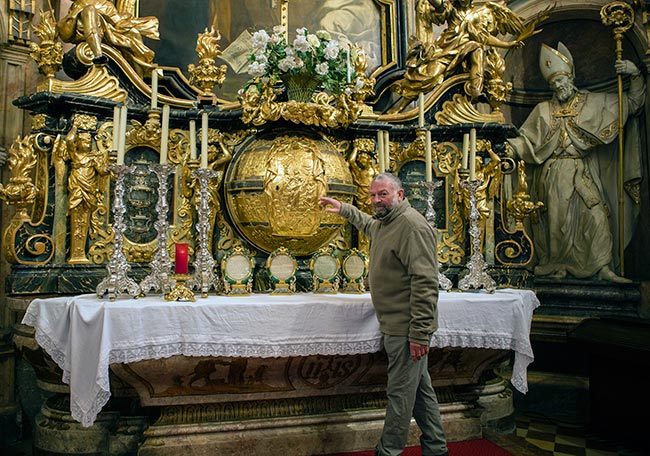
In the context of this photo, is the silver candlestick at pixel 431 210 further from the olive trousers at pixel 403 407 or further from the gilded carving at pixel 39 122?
the gilded carving at pixel 39 122

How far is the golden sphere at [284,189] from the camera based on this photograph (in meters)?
4.12

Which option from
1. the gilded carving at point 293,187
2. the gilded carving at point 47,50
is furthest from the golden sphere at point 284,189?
the gilded carving at point 47,50

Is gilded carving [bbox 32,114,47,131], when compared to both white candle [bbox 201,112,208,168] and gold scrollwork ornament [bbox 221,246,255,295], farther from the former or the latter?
gold scrollwork ornament [bbox 221,246,255,295]

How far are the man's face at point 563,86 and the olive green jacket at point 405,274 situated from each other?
3.63 metres

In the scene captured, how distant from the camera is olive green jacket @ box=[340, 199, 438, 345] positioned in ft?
9.86

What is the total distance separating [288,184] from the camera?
13.5 ft

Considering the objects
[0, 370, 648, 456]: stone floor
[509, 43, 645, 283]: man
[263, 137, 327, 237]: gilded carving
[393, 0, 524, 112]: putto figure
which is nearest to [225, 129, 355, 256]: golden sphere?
[263, 137, 327, 237]: gilded carving

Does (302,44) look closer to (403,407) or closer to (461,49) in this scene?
(461,49)

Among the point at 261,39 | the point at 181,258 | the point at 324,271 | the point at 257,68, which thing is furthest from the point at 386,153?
the point at 181,258

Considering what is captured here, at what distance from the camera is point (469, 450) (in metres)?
3.77

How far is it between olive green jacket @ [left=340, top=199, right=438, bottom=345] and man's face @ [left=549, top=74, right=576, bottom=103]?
143 inches

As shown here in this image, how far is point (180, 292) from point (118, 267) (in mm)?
418

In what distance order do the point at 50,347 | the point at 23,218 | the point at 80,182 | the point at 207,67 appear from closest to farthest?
the point at 50,347
the point at 23,218
the point at 80,182
the point at 207,67

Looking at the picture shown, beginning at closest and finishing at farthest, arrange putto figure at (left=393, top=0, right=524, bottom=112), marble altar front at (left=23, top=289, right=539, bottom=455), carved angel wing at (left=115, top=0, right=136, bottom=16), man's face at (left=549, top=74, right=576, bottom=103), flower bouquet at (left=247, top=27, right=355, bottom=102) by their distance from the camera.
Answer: marble altar front at (left=23, top=289, right=539, bottom=455), flower bouquet at (left=247, top=27, right=355, bottom=102), carved angel wing at (left=115, top=0, right=136, bottom=16), putto figure at (left=393, top=0, right=524, bottom=112), man's face at (left=549, top=74, right=576, bottom=103)
